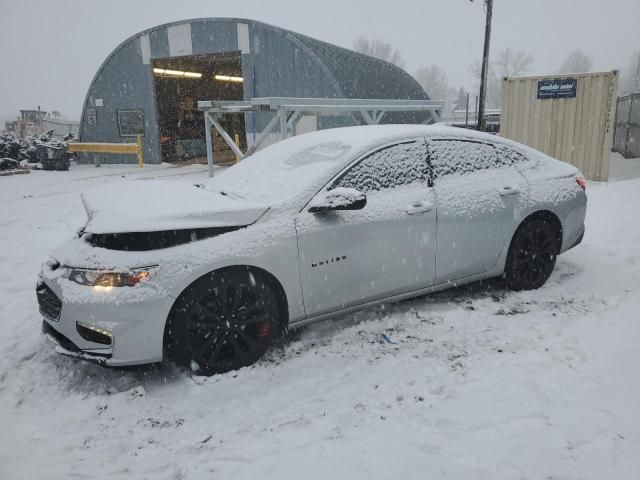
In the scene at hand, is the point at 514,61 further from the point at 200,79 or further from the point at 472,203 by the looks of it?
the point at 472,203

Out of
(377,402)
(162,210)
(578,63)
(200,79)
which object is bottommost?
(377,402)

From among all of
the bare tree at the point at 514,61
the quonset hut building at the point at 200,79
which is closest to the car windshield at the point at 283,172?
the quonset hut building at the point at 200,79

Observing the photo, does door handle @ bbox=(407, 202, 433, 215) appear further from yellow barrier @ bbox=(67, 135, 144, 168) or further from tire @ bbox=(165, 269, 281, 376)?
yellow barrier @ bbox=(67, 135, 144, 168)

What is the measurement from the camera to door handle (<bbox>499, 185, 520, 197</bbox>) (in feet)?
14.4

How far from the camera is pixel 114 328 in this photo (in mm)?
2977

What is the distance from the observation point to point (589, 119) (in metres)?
10.8

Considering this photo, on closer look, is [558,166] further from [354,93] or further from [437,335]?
[354,93]

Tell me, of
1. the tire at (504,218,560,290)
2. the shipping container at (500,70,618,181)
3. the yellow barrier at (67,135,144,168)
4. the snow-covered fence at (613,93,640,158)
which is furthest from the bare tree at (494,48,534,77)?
the tire at (504,218,560,290)

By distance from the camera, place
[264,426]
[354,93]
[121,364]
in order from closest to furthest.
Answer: [264,426] → [121,364] → [354,93]

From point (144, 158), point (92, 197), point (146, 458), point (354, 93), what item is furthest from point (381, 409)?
point (144, 158)

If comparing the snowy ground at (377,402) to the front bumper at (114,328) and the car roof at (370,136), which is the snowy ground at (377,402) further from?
the car roof at (370,136)

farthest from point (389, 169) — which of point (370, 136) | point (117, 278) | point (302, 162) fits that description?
point (117, 278)

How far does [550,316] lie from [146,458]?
3261 millimetres

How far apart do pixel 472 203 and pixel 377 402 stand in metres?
1.98
